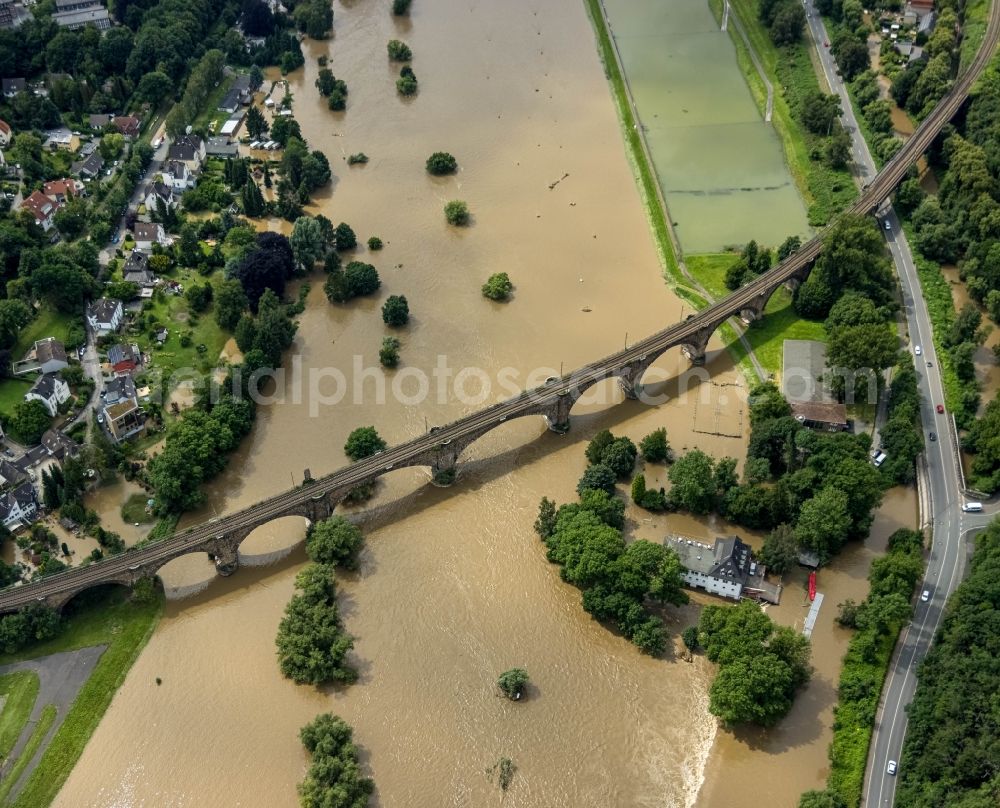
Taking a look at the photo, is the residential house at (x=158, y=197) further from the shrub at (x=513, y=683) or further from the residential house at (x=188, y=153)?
the shrub at (x=513, y=683)

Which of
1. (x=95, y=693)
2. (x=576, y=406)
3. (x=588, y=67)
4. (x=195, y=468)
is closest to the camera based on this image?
(x=95, y=693)

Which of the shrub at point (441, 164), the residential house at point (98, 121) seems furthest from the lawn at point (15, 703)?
the residential house at point (98, 121)

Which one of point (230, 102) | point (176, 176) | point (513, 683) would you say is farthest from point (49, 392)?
point (230, 102)

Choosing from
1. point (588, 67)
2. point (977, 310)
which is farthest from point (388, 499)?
point (588, 67)

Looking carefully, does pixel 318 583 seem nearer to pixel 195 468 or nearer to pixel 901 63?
pixel 195 468

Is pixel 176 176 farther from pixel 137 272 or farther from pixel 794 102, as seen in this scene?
pixel 794 102
